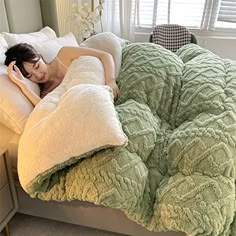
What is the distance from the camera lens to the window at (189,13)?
119 inches

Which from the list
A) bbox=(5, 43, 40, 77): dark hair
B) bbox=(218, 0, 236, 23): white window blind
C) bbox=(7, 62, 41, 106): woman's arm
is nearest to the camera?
bbox=(7, 62, 41, 106): woman's arm

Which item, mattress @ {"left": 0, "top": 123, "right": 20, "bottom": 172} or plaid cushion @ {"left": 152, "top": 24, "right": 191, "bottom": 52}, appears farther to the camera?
plaid cushion @ {"left": 152, "top": 24, "right": 191, "bottom": 52}

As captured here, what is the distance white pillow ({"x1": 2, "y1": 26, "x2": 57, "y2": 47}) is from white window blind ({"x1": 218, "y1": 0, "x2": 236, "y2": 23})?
185 cm

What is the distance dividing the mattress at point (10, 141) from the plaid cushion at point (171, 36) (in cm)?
188

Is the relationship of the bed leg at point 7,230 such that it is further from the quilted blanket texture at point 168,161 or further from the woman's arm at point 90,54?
the woman's arm at point 90,54

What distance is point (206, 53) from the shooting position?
1.71m

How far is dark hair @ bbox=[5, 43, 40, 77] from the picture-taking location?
159cm

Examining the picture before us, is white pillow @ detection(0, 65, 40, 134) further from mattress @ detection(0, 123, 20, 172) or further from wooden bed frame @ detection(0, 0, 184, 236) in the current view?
wooden bed frame @ detection(0, 0, 184, 236)

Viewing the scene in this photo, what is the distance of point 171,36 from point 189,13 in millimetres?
491

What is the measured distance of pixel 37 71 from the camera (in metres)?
1.66

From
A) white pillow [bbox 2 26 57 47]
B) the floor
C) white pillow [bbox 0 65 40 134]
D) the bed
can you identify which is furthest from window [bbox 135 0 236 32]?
the floor

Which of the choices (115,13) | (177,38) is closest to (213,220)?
(177,38)

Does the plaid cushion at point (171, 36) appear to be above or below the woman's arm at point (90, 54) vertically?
below

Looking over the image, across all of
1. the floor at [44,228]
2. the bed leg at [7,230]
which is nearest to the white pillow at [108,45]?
the floor at [44,228]
